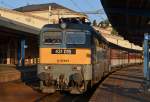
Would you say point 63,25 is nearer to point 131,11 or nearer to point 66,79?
point 66,79

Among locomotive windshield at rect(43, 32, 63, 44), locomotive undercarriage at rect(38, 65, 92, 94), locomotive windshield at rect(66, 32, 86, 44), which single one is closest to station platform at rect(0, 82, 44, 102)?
locomotive undercarriage at rect(38, 65, 92, 94)

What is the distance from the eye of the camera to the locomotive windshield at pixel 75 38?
64.0ft

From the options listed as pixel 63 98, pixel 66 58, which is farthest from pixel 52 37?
pixel 63 98

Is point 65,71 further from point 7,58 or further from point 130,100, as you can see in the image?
point 7,58

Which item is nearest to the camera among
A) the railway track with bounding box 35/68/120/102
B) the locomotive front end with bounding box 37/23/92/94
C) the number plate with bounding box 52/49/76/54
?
the railway track with bounding box 35/68/120/102

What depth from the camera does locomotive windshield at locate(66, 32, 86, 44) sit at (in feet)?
64.0

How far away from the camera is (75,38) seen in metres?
19.6

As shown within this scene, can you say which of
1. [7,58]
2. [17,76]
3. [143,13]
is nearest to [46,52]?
[143,13]

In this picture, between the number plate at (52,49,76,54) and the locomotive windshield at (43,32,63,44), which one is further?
the locomotive windshield at (43,32,63,44)

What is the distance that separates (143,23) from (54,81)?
16442 millimetres

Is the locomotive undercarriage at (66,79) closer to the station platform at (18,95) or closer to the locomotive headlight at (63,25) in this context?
the station platform at (18,95)

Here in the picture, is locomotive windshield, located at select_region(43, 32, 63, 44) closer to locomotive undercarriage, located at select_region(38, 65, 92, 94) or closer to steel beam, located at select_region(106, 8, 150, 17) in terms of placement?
locomotive undercarriage, located at select_region(38, 65, 92, 94)

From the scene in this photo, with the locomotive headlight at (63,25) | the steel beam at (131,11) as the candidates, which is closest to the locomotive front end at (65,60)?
the locomotive headlight at (63,25)

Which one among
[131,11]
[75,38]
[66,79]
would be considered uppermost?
[131,11]
